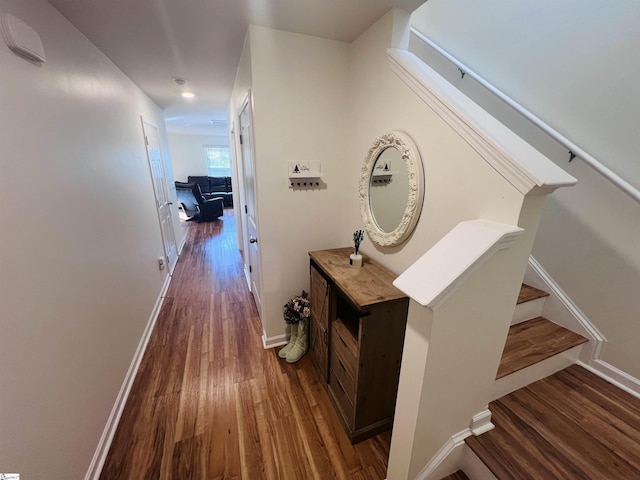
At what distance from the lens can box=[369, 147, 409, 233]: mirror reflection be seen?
4.61ft

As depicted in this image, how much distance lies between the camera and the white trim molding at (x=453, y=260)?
83cm

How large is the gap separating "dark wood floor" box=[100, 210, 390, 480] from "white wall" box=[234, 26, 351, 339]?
41cm

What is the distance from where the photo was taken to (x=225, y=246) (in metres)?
4.78

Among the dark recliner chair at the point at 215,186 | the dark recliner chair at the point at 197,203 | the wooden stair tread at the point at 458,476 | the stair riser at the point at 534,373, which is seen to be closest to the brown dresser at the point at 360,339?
the wooden stair tread at the point at 458,476

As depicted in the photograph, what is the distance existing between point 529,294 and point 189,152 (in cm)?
976

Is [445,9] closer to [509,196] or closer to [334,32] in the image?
[334,32]

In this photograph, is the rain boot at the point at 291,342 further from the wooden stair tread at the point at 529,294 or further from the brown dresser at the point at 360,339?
the wooden stair tread at the point at 529,294

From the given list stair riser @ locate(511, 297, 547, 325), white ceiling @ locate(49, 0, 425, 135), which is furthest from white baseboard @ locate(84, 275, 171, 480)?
stair riser @ locate(511, 297, 547, 325)

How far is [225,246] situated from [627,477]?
4943 mm

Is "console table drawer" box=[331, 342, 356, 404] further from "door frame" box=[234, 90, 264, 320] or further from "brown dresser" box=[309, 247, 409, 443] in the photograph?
"door frame" box=[234, 90, 264, 320]

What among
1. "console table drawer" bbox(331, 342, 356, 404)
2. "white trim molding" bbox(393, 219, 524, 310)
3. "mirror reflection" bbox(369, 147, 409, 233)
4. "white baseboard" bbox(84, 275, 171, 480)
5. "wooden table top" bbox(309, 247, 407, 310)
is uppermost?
"mirror reflection" bbox(369, 147, 409, 233)

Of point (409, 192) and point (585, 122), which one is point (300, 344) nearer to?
point (409, 192)

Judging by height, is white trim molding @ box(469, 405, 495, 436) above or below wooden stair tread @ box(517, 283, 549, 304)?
below

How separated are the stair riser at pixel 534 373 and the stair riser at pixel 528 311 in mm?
245
